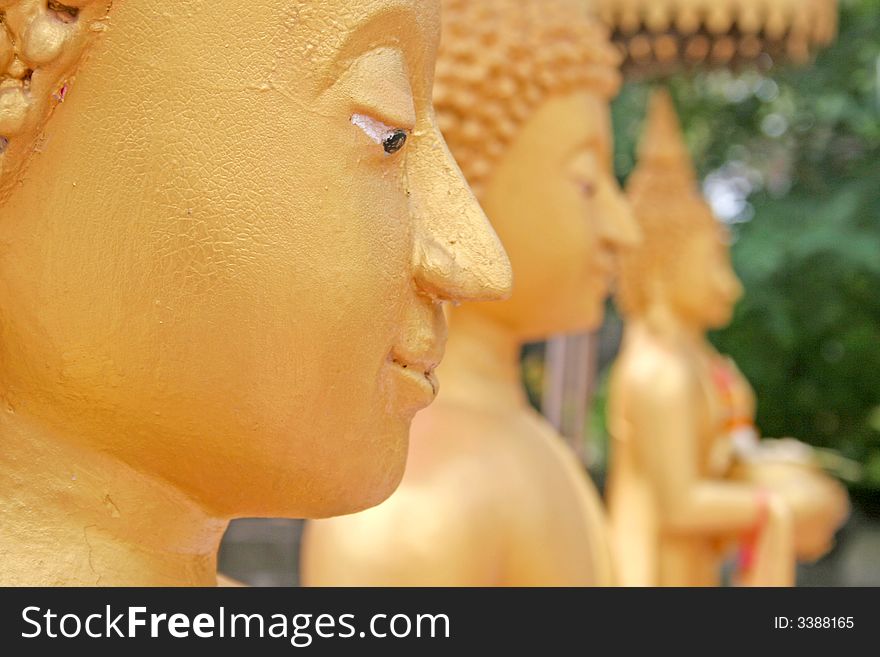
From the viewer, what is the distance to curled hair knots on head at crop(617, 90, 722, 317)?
4.62m

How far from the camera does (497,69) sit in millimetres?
2400

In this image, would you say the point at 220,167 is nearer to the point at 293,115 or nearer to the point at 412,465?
the point at 293,115

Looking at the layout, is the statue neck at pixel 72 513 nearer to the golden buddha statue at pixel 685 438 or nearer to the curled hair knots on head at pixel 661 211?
the golden buddha statue at pixel 685 438

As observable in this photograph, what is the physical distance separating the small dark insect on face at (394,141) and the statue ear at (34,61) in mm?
303

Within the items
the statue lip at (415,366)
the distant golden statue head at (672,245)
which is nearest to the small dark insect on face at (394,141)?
the statue lip at (415,366)

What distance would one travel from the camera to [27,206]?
1235 mm

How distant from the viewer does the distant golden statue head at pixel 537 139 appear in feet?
7.77

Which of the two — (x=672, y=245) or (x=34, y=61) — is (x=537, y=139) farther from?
(x=672, y=245)

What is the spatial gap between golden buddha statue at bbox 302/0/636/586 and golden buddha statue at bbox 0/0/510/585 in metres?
0.91

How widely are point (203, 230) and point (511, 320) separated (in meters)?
1.42

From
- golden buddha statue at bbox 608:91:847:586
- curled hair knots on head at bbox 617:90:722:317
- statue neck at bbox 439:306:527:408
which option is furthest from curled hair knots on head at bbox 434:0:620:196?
curled hair knots on head at bbox 617:90:722:317

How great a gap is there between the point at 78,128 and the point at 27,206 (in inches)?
3.5
